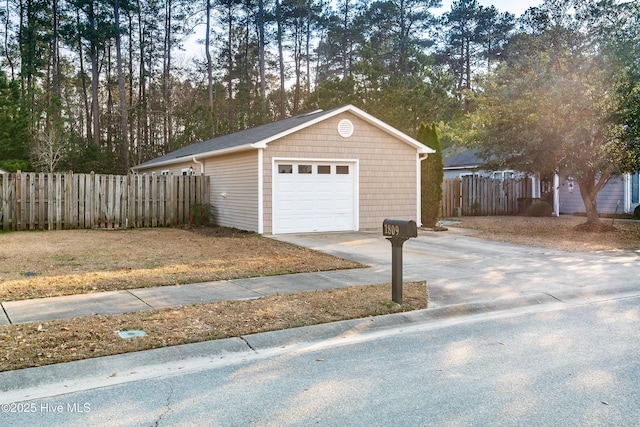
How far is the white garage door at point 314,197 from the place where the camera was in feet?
51.0

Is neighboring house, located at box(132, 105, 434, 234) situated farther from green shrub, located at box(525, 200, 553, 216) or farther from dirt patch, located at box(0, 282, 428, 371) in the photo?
green shrub, located at box(525, 200, 553, 216)

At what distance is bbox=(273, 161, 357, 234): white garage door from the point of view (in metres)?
15.6

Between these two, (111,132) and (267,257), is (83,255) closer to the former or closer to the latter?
(267,257)

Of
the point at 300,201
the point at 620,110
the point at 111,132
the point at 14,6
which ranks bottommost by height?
the point at 300,201

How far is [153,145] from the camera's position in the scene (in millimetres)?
35844

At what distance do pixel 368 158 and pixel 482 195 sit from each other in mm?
10380

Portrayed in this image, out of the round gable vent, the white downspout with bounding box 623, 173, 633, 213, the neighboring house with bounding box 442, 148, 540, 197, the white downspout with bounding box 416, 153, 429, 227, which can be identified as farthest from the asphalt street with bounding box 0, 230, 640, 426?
the neighboring house with bounding box 442, 148, 540, 197

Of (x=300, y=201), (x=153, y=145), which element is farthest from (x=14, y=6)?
(x=300, y=201)

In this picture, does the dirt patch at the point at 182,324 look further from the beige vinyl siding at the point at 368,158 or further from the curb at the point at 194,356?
the beige vinyl siding at the point at 368,158

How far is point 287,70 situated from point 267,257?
31.5m

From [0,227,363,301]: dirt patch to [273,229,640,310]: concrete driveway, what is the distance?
1118mm

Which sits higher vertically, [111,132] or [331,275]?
[111,132]

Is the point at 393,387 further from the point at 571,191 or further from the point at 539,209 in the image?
the point at 571,191

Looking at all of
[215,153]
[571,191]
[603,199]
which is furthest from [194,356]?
[571,191]
